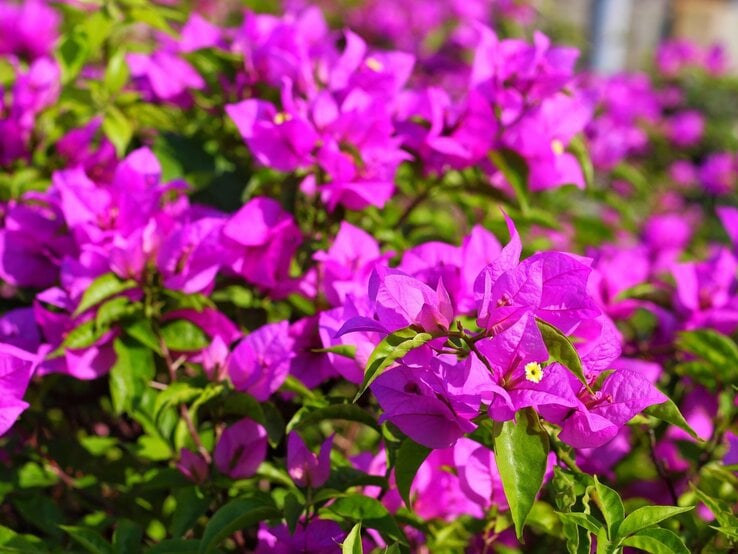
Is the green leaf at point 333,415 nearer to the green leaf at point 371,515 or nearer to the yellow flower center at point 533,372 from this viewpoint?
the green leaf at point 371,515

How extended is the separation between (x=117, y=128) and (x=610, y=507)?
0.99 metres

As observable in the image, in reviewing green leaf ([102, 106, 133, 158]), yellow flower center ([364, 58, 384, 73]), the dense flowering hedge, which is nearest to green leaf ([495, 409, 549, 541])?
the dense flowering hedge

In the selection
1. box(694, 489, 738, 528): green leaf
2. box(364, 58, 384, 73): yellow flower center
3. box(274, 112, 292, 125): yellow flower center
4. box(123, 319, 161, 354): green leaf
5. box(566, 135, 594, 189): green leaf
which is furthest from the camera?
box(566, 135, 594, 189): green leaf

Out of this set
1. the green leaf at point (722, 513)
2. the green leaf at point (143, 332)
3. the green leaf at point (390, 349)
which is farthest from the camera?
the green leaf at point (143, 332)

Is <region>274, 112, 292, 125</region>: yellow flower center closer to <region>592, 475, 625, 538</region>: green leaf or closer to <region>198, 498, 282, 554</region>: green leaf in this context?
<region>198, 498, 282, 554</region>: green leaf

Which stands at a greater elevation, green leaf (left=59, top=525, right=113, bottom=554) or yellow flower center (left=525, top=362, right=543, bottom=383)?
yellow flower center (left=525, top=362, right=543, bottom=383)

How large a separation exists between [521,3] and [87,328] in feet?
12.9

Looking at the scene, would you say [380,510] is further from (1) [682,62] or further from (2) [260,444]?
(1) [682,62]

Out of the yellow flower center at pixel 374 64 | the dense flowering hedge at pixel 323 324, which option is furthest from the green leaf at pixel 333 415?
the yellow flower center at pixel 374 64

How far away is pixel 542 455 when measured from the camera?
2.50 ft

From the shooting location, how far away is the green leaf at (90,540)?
0.90 metres

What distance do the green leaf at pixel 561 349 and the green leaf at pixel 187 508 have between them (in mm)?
453

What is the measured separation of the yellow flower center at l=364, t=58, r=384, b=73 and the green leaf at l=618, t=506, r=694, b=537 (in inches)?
30.5

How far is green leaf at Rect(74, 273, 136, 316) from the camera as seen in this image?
39.0 inches
